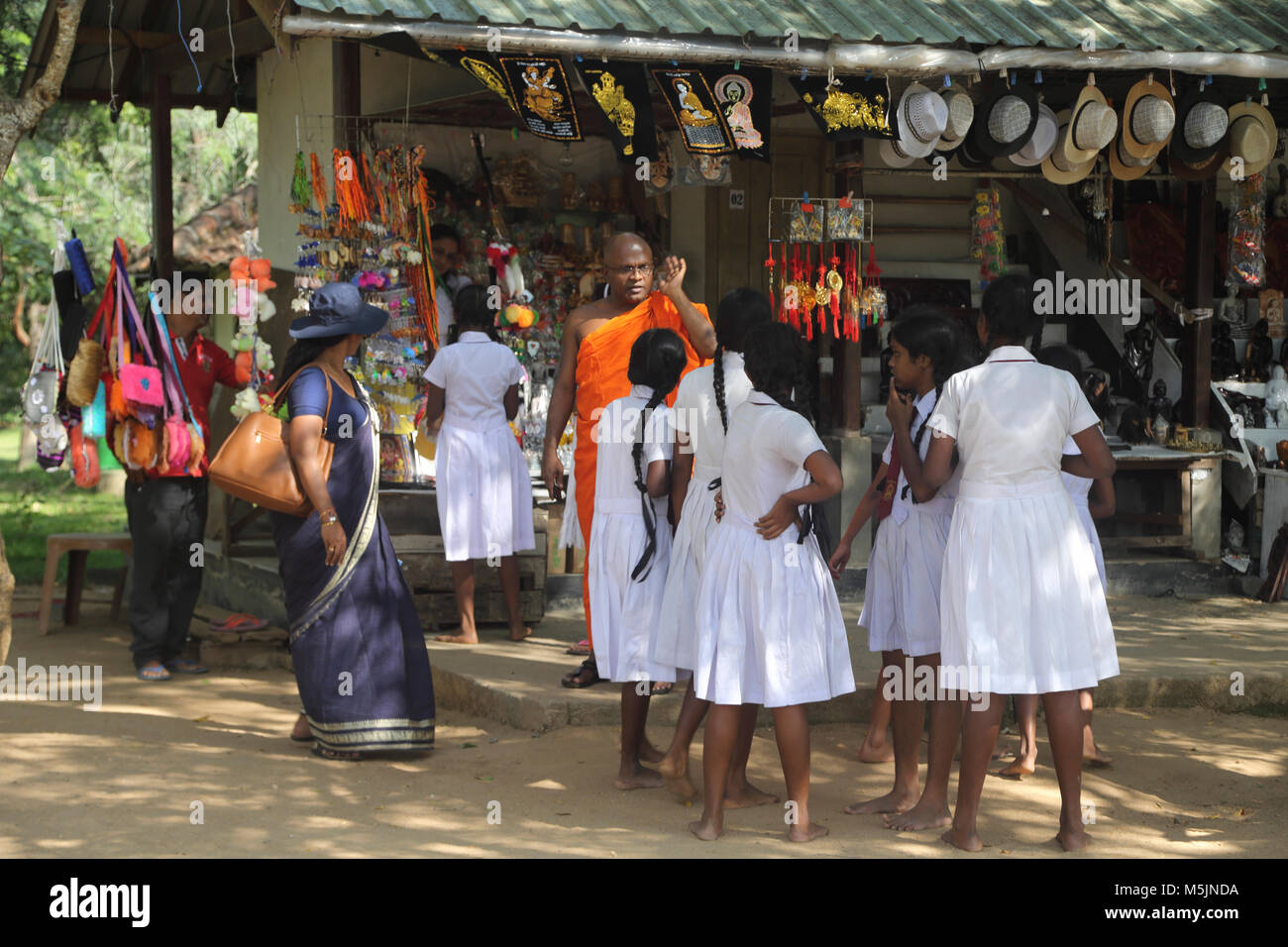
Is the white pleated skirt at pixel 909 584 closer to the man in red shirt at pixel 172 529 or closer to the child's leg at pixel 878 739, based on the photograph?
the child's leg at pixel 878 739

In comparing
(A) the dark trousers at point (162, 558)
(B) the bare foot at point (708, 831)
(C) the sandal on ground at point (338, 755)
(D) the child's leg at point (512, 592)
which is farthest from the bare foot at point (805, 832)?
(A) the dark trousers at point (162, 558)

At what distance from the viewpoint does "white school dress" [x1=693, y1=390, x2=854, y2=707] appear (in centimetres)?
439

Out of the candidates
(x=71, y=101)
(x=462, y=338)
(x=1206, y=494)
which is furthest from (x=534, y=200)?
(x=1206, y=494)

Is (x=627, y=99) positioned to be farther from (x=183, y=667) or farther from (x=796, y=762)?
(x=796, y=762)

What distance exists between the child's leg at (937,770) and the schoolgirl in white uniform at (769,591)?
0.35m

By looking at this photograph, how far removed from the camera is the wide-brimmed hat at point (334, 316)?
5.39 meters

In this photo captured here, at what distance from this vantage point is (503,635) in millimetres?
7652

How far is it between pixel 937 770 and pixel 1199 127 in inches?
202

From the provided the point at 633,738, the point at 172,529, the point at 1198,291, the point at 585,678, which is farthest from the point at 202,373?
the point at 1198,291

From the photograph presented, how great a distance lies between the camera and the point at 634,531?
535 centimetres

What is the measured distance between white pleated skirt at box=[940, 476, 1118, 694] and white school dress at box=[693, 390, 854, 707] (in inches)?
17.7

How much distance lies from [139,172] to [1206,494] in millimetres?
16460

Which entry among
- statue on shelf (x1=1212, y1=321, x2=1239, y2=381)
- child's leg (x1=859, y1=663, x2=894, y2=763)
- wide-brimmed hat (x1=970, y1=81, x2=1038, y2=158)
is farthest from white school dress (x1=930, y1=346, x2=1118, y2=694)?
statue on shelf (x1=1212, y1=321, x2=1239, y2=381)

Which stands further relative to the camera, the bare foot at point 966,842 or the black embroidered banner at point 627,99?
the black embroidered banner at point 627,99
